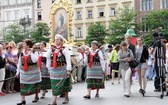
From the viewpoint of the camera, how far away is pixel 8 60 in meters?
13.7

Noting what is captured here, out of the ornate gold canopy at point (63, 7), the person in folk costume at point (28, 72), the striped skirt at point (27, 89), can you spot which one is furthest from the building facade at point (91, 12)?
A: the striped skirt at point (27, 89)

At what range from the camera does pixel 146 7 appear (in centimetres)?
5931

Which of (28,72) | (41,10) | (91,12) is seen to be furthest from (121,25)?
(28,72)

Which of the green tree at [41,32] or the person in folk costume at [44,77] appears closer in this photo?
the person in folk costume at [44,77]

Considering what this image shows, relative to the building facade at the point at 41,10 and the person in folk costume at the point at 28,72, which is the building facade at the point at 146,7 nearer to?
the building facade at the point at 41,10

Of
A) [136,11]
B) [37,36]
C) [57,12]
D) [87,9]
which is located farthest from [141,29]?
[57,12]

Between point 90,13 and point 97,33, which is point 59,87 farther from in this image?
point 90,13

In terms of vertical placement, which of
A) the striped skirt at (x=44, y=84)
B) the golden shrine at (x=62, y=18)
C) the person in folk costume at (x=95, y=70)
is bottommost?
the striped skirt at (x=44, y=84)

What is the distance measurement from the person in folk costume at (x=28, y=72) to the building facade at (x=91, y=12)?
51.7 m

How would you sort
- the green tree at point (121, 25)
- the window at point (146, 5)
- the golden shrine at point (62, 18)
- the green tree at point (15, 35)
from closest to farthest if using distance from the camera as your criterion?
1. the golden shrine at point (62, 18)
2. the green tree at point (121, 25)
3. the window at point (146, 5)
4. the green tree at point (15, 35)

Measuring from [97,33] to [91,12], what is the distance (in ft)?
28.7

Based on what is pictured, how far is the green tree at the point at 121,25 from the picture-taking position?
2147 inches

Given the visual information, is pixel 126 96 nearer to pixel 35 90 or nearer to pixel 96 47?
pixel 96 47

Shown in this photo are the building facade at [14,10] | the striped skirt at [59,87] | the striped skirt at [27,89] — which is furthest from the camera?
the building facade at [14,10]
